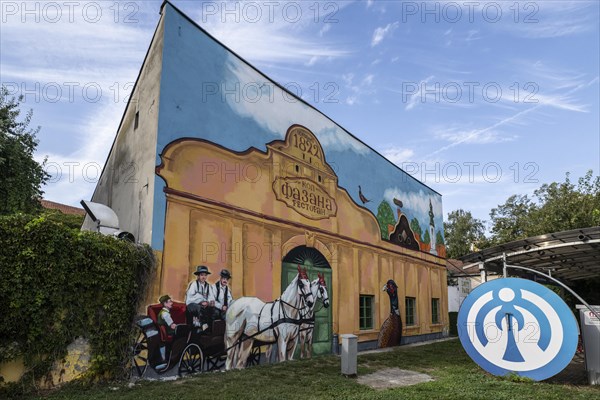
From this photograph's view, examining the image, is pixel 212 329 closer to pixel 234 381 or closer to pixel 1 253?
pixel 234 381

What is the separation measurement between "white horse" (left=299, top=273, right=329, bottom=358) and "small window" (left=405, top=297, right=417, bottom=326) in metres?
6.47

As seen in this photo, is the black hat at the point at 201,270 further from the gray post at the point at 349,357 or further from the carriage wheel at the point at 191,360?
the gray post at the point at 349,357

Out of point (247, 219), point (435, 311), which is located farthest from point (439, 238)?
point (247, 219)

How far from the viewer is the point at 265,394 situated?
735 cm

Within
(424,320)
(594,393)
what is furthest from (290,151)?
(424,320)

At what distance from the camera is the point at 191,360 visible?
9.15 m

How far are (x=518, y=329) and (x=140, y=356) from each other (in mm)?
8037

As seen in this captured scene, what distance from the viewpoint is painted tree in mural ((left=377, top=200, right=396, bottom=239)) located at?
17344 mm

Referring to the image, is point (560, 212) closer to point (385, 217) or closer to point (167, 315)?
point (385, 217)

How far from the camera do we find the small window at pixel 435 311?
20.6m

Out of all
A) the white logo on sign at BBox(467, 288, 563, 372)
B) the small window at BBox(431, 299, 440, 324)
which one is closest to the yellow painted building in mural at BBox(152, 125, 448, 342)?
the small window at BBox(431, 299, 440, 324)

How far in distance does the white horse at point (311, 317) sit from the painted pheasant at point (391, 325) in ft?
13.5

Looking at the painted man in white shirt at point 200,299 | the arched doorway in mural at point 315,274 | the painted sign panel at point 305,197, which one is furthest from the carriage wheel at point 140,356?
the painted sign panel at point 305,197

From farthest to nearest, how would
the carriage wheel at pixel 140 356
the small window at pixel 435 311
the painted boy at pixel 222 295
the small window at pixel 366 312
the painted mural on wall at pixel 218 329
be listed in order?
the small window at pixel 435 311 → the small window at pixel 366 312 → the painted boy at pixel 222 295 → the painted mural on wall at pixel 218 329 → the carriage wheel at pixel 140 356
